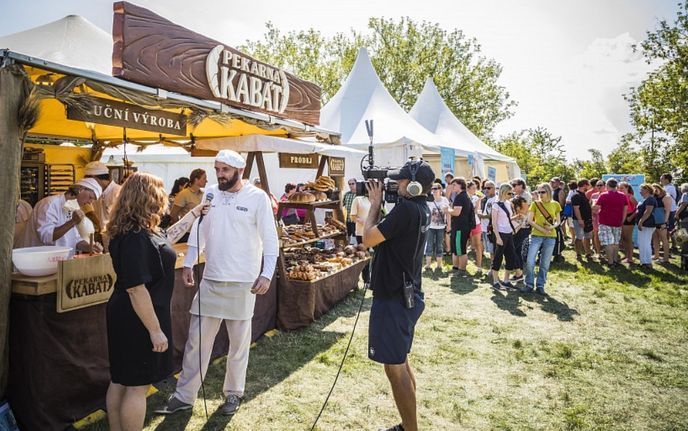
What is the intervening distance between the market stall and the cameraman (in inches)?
78.7

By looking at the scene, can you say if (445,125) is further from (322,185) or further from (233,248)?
(233,248)

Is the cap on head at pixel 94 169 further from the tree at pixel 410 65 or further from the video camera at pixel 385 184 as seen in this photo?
the tree at pixel 410 65

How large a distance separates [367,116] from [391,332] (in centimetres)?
1158

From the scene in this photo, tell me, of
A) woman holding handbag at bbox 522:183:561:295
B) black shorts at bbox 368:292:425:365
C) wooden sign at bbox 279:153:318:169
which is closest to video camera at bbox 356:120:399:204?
black shorts at bbox 368:292:425:365

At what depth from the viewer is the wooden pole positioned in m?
2.66

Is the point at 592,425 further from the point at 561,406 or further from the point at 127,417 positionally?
the point at 127,417

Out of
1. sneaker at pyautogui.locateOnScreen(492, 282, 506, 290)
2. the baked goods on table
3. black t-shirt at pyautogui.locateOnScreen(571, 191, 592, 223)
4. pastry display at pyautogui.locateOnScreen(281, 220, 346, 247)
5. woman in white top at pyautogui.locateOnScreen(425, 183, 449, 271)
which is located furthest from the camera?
black t-shirt at pyautogui.locateOnScreen(571, 191, 592, 223)

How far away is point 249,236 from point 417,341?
106 inches

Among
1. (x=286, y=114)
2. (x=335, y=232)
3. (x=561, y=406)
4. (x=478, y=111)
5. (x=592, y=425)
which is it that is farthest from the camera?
(x=478, y=111)

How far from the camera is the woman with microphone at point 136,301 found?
2.31 meters

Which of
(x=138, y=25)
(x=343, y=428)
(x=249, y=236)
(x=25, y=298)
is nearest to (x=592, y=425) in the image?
(x=343, y=428)

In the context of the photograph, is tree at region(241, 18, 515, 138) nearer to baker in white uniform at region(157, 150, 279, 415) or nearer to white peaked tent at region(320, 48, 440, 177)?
white peaked tent at region(320, 48, 440, 177)

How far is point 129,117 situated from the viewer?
12.3 feet

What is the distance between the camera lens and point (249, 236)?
345 centimetres
